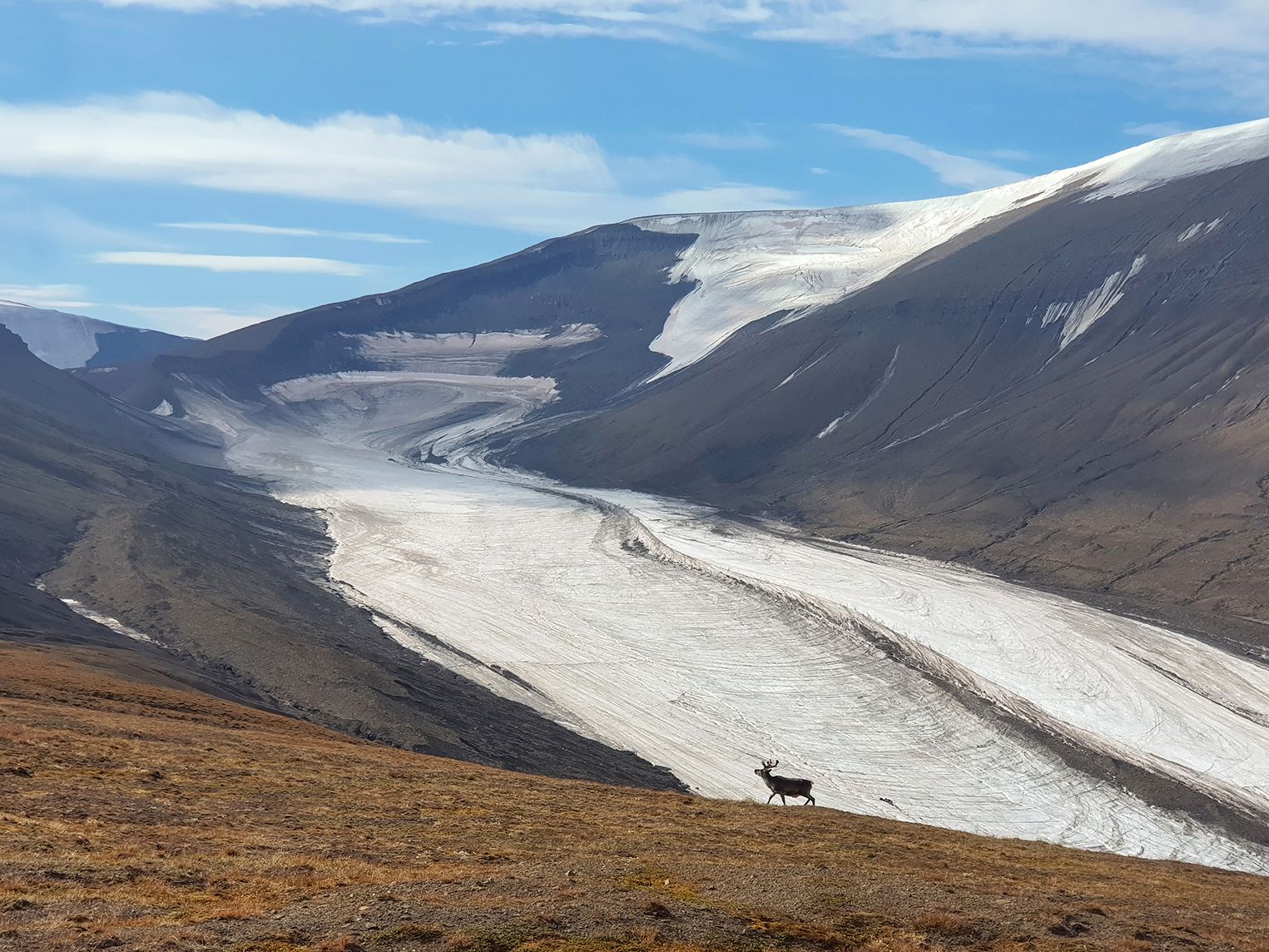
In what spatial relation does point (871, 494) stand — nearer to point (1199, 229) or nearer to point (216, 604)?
point (1199, 229)

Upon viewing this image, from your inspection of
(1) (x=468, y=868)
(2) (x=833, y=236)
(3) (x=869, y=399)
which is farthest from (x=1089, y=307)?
(1) (x=468, y=868)

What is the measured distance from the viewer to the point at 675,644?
165ft

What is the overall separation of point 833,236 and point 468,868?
Answer: 504ft

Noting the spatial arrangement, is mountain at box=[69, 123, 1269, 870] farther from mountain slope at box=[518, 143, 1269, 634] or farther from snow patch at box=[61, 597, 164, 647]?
snow patch at box=[61, 597, 164, 647]

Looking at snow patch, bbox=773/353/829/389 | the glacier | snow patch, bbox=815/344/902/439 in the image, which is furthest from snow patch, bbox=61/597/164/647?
snow patch, bbox=773/353/829/389

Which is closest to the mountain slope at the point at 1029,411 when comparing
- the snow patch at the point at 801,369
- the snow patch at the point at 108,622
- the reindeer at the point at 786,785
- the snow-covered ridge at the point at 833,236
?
the snow patch at the point at 801,369

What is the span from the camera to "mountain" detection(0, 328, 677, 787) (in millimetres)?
34344

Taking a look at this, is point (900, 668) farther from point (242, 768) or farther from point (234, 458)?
point (234, 458)

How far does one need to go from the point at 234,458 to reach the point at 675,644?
240 feet

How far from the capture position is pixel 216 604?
45219 millimetres

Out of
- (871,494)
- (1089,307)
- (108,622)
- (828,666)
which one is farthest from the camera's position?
(1089,307)

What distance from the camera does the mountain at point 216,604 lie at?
34.3m

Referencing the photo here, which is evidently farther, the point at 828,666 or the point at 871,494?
the point at 871,494

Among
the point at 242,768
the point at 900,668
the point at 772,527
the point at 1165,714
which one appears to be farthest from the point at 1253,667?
the point at 242,768
